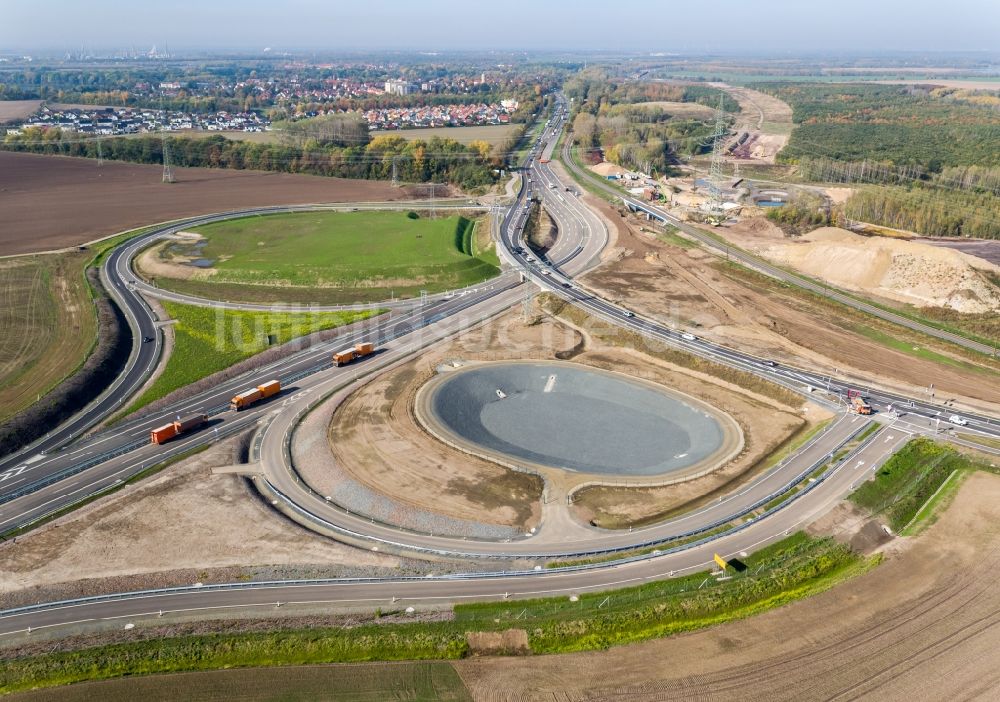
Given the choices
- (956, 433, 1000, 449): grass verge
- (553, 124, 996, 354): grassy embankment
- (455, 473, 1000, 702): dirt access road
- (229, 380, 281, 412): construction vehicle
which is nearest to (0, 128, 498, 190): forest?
(553, 124, 996, 354): grassy embankment

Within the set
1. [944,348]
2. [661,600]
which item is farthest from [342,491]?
[944,348]

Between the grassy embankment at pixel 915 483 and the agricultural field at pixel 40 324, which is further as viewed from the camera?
the agricultural field at pixel 40 324

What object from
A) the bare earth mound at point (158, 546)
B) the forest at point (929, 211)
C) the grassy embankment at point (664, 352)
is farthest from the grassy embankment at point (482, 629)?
the forest at point (929, 211)

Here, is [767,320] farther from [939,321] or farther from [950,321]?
[950,321]

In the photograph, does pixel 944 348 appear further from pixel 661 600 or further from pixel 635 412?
pixel 661 600

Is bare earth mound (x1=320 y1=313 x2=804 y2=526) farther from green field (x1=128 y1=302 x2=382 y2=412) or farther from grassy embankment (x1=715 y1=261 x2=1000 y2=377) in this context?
grassy embankment (x1=715 y1=261 x2=1000 y2=377)

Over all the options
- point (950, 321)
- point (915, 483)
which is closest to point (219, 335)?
point (915, 483)

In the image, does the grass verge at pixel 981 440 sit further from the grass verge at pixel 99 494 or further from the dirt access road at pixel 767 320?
the grass verge at pixel 99 494
